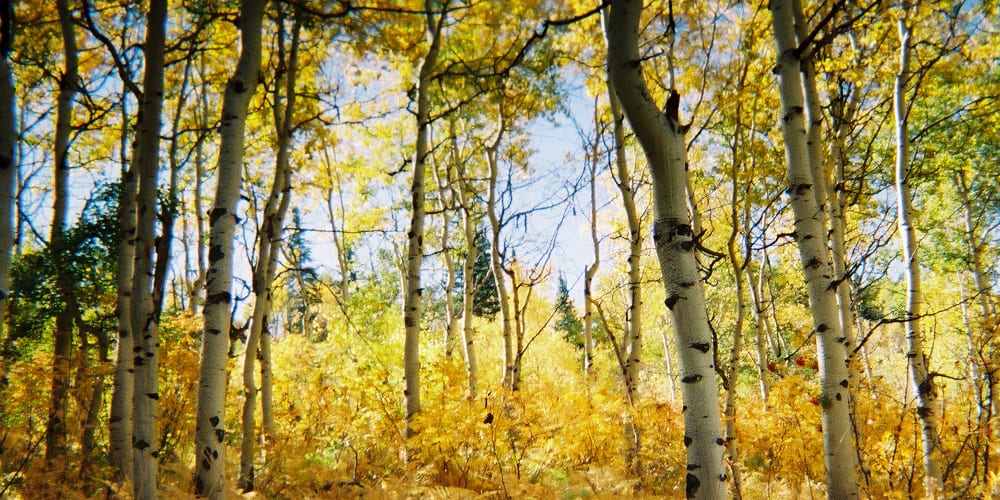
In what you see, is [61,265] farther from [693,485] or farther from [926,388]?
[926,388]

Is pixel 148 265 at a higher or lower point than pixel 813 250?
higher

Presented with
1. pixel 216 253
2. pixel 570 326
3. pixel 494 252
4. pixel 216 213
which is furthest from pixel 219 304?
pixel 570 326

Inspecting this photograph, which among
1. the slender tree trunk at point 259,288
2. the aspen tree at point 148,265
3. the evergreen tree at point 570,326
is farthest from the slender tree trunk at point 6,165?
the evergreen tree at point 570,326

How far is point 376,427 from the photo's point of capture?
258 inches

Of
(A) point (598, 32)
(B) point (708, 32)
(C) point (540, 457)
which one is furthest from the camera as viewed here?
(A) point (598, 32)

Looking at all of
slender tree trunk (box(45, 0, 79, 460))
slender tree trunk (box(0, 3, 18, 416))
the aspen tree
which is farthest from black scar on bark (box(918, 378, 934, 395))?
slender tree trunk (box(45, 0, 79, 460))

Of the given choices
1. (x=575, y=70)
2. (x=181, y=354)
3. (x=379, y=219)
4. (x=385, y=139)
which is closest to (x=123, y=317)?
(x=181, y=354)

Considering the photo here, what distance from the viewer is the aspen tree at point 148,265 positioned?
3.37 m

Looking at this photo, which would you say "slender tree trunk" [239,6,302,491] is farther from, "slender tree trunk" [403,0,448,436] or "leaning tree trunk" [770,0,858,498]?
"leaning tree trunk" [770,0,858,498]

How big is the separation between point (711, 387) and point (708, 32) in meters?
5.97

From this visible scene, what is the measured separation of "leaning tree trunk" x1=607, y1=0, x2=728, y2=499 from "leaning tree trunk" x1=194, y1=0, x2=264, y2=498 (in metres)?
2.63

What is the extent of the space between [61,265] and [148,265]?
3402 mm

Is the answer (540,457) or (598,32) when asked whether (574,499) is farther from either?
(598,32)

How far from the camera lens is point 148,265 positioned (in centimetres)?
351
